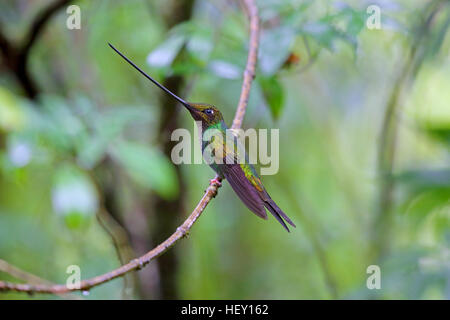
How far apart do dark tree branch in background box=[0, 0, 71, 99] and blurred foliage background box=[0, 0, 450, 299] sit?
1 centimetres

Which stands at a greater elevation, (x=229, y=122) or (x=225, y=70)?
(x=229, y=122)

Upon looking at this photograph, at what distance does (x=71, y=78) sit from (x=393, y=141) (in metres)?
2.60

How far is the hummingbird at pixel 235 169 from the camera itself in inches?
60.4

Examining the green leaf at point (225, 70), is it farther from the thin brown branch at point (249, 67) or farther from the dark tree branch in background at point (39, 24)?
the dark tree branch in background at point (39, 24)

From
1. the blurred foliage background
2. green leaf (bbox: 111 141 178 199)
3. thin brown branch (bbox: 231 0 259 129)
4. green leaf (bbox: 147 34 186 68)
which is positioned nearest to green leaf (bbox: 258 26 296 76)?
the blurred foliage background

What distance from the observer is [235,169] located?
182cm

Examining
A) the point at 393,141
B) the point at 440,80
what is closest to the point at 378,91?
the point at 440,80

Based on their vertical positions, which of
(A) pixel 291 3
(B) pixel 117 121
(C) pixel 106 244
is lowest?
(C) pixel 106 244

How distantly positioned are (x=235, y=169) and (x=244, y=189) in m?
0.20

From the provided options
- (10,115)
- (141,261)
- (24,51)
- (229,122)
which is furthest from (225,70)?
(229,122)

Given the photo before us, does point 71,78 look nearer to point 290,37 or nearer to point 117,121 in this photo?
point 117,121

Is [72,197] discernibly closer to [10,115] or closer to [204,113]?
[10,115]

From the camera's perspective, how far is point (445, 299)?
2244 mm

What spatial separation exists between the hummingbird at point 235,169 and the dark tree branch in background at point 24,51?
1.33 metres
